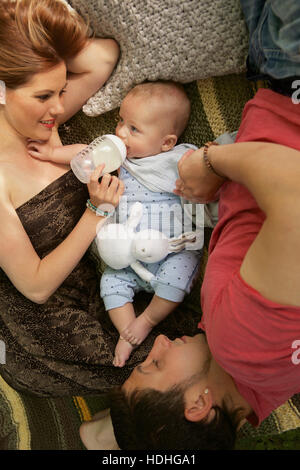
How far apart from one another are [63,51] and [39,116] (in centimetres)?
18

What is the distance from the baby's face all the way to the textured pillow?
2.7 inches

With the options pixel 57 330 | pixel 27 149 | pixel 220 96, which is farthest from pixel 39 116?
pixel 57 330

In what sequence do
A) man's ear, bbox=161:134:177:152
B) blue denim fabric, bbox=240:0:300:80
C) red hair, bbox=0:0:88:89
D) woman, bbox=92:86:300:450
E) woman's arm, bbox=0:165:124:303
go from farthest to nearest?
man's ear, bbox=161:134:177:152
woman's arm, bbox=0:165:124:303
red hair, bbox=0:0:88:89
blue denim fabric, bbox=240:0:300:80
woman, bbox=92:86:300:450

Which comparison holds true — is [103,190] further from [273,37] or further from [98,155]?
[273,37]

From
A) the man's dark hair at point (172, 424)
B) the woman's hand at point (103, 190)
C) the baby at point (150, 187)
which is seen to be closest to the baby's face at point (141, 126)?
the baby at point (150, 187)

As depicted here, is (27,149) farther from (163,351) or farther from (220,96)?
(163,351)

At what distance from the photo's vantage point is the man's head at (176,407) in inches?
44.0

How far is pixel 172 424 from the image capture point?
1.12 metres

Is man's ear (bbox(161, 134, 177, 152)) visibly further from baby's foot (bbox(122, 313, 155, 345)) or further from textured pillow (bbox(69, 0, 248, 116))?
baby's foot (bbox(122, 313, 155, 345))

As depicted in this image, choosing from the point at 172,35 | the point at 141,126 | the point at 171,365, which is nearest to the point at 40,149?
the point at 141,126

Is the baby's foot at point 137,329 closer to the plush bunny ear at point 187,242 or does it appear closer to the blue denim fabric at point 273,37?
the plush bunny ear at point 187,242

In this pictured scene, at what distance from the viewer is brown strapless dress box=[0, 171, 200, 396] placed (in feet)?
4.40

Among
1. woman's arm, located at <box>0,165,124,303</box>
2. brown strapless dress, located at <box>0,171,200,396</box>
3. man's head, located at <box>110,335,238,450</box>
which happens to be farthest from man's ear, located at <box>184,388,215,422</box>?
woman's arm, located at <box>0,165,124,303</box>

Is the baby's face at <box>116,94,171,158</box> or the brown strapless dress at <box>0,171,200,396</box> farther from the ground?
the baby's face at <box>116,94,171,158</box>
